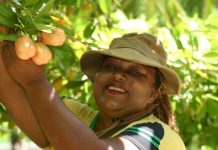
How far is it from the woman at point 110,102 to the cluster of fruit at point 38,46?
0.15 feet

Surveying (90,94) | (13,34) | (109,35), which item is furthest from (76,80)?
(13,34)

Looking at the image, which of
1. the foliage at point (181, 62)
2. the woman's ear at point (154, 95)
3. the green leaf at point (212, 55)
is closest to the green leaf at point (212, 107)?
the foliage at point (181, 62)

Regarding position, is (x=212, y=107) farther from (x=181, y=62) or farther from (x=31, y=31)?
(x=31, y=31)

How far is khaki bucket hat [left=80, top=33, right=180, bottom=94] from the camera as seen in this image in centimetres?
217

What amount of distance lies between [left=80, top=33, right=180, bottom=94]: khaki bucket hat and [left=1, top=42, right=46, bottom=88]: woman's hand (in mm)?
540

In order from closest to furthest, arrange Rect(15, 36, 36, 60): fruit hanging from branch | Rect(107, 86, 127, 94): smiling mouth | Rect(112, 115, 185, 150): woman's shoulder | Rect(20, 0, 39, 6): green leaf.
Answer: Rect(15, 36, 36, 60): fruit hanging from branch → Rect(20, 0, 39, 6): green leaf → Rect(112, 115, 185, 150): woman's shoulder → Rect(107, 86, 127, 94): smiling mouth

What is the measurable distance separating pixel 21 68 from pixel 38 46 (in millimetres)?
94

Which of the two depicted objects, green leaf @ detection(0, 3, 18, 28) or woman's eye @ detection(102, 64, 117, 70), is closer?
green leaf @ detection(0, 3, 18, 28)

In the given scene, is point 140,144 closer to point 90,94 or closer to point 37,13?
point 37,13

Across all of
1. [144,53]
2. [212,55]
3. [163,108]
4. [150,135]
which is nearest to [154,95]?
[163,108]

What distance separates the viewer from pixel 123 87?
2113mm

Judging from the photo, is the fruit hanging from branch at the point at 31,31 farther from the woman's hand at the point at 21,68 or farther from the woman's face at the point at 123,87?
the woman's face at the point at 123,87

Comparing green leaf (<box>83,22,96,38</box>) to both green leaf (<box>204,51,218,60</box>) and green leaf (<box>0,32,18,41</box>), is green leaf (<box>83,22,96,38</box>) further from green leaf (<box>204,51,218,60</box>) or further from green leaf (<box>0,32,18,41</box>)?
green leaf (<box>0,32,18,41</box>)

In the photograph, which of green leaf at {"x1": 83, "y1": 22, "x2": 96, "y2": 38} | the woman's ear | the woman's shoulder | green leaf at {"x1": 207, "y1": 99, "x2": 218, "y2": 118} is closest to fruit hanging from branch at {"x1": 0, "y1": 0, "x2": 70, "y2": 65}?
the woman's shoulder
